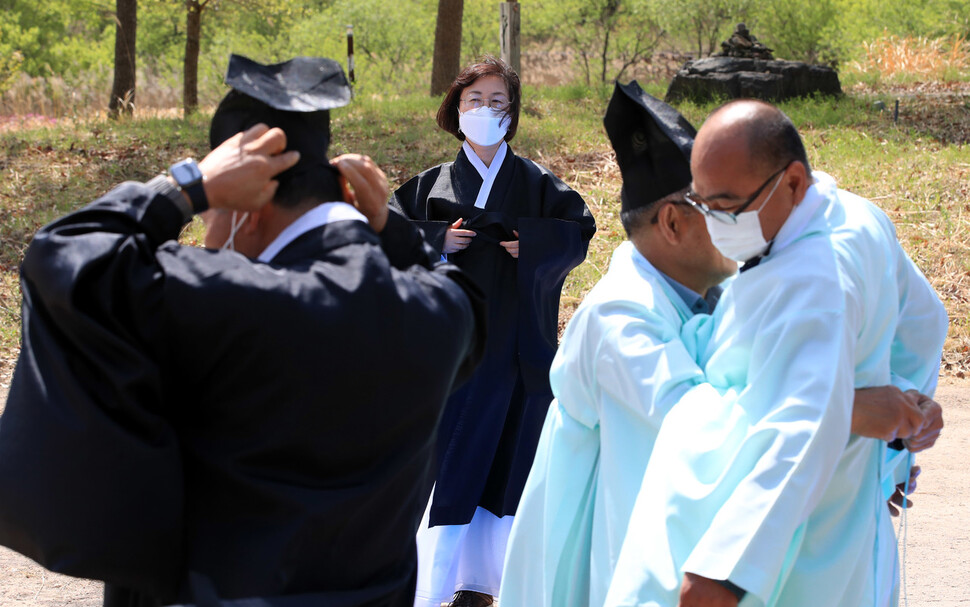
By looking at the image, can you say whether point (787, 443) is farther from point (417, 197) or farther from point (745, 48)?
point (745, 48)

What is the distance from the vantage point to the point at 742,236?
6.73ft

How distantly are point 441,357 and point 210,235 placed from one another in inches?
20.8

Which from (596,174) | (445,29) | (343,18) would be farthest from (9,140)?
(343,18)

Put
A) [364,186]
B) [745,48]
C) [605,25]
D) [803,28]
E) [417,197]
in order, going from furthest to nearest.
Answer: [605,25] → [803,28] → [745,48] → [417,197] → [364,186]

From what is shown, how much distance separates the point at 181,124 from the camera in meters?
13.1

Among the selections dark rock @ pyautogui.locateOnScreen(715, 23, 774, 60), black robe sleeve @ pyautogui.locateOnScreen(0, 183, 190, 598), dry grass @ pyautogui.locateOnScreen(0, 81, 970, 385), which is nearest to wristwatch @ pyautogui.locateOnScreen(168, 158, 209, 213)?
black robe sleeve @ pyautogui.locateOnScreen(0, 183, 190, 598)

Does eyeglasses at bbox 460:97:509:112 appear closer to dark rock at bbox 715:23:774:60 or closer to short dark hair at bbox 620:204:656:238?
short dark hair at bbox 620:204:656:238

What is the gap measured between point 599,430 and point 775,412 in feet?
1.98

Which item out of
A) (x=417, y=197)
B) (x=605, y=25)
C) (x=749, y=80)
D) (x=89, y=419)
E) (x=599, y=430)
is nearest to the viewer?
(x=89, y=419)

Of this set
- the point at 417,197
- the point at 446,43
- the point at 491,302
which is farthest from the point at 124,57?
the point at 491,302

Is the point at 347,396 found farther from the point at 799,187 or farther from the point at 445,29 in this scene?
Answer: the point at 445,29

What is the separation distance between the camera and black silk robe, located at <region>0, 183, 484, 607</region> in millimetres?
1556

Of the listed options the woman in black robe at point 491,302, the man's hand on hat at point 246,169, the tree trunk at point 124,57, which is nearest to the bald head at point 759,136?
the man's hand on hat at point 246,169

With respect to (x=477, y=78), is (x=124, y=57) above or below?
below
